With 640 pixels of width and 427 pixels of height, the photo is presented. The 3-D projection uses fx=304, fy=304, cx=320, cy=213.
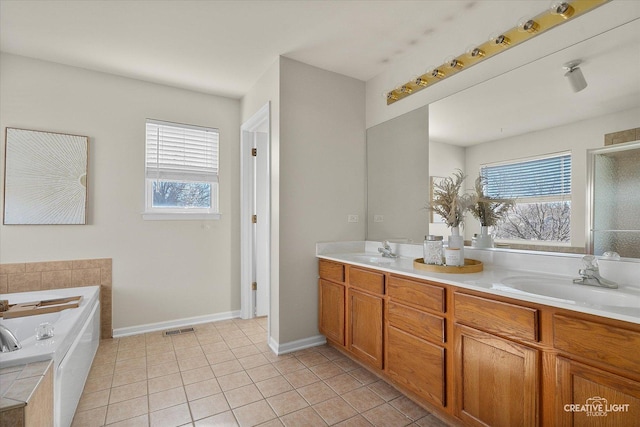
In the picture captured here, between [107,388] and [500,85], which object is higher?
[500,85]

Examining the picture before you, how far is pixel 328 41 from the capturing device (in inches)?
94.7

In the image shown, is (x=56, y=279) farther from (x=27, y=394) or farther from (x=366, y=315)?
(x=366, y=315)

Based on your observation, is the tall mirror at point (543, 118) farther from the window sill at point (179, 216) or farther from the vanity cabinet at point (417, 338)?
the window sill at point (179, 216)

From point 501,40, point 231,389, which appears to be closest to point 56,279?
point 231,389

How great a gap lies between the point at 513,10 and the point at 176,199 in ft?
10.7

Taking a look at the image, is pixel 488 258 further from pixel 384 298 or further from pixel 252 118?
pixel 252 118

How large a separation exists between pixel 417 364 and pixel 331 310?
962mm

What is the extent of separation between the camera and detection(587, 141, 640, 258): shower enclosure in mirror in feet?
4.67

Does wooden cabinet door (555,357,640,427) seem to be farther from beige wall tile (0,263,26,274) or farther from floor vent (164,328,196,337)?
beige wall tile (0,263,26,274)

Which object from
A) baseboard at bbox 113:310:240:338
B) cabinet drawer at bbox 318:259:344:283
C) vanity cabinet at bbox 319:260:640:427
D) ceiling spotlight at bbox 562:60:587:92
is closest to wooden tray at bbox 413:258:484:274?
vanity cabinet at bbox 319:260:640:427

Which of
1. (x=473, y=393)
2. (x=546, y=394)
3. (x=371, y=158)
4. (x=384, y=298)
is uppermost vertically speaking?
(x=371, y=158)

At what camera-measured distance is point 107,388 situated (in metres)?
2.08

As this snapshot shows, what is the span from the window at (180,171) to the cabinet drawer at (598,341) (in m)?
3.14

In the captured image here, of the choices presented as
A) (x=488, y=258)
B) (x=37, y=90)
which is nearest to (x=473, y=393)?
(x=488, y=258)
